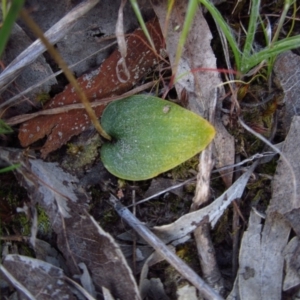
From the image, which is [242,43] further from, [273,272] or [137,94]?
[273,272]

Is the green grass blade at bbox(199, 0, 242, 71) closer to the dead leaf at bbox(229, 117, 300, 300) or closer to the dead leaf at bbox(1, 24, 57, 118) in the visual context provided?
the dead leaf at bbox(229, 117, 300, 300)

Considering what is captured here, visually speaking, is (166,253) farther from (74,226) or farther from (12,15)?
(12,15)

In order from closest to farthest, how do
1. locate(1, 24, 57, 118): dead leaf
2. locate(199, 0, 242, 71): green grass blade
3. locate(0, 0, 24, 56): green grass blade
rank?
locate(0, 0, 24, 56): green grass blade < locate(199, 0, 242, 71): green grass blade < locate(1, 24, 57, 118): dead leaf

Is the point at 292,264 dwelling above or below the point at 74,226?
below

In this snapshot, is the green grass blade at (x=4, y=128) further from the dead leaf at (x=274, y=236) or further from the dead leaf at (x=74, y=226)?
the dead leaf at (x=274, y=236)

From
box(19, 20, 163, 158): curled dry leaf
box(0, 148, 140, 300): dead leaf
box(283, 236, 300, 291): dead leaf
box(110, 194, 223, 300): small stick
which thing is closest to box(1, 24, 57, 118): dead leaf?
box(19, 20, 163, 158): curled dry leaf

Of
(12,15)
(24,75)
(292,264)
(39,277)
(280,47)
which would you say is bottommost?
(292,264)

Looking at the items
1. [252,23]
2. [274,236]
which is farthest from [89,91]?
[274,236]
